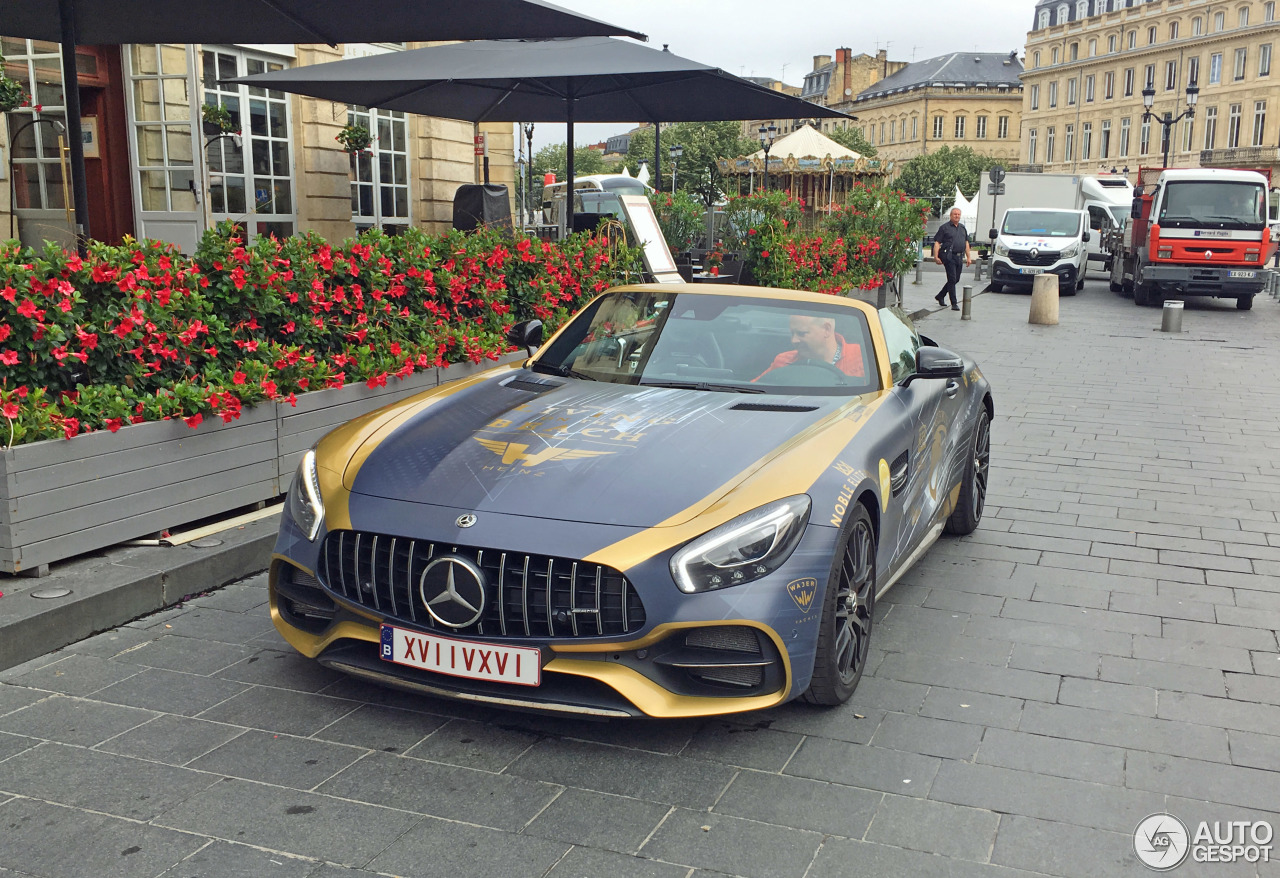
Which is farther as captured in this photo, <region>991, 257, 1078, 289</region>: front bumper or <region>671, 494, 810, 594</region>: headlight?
<region>991, 257, 1078, 289</region>: front bumper

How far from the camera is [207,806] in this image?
319cm

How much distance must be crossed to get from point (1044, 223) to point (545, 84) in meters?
19.4

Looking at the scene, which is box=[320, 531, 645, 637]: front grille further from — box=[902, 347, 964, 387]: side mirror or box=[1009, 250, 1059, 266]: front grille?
box=[1009, 250, 1059, 266]: front grille

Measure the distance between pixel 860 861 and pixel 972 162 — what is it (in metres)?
106

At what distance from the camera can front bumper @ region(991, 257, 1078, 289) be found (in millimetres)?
26906

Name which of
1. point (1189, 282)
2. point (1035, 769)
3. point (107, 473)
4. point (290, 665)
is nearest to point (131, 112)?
point (107, 473)

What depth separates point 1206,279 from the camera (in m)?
23.1

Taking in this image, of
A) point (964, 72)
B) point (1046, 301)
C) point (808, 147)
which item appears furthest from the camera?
point (964, 72)

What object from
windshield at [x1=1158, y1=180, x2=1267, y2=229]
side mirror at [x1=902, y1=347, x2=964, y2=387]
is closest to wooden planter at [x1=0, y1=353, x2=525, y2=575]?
side mirror at [x1=902, y1=347, x2=964, y2=387]

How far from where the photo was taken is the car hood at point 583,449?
3.64 m

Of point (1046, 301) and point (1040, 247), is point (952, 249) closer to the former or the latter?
point (1046, 301)

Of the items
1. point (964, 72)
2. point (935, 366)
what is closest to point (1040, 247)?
point (935, 366)

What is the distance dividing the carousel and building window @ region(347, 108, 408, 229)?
1391 centimetres

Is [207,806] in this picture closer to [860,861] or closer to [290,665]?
[290,665]
